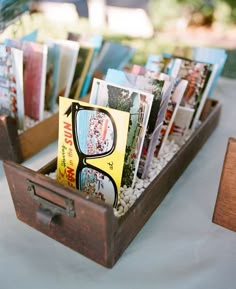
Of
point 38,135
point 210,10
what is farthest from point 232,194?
point 210,10

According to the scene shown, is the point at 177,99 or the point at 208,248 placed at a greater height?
the point at 177,99

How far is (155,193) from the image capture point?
0.71m

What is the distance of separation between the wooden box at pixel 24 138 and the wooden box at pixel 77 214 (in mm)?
167

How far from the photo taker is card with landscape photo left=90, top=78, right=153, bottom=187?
0.65 meters

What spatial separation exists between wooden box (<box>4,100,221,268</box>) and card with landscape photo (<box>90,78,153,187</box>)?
0.24 ft

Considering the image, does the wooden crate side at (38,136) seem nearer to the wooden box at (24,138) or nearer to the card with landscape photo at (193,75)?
the wooden box at (24,138)

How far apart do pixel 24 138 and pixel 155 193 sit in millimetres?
387

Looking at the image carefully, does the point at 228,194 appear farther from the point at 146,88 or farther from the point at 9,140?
the point at 9,140

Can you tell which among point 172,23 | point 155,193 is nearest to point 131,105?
point 155,193

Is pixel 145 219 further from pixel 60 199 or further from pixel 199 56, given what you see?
pixel 199 56

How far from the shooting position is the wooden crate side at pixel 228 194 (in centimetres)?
62

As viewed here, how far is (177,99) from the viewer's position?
0.82m

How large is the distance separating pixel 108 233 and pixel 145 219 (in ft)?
0.53

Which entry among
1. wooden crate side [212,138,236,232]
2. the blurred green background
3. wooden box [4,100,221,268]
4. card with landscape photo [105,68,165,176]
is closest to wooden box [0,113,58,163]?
wooden box [4,100,221,268]
